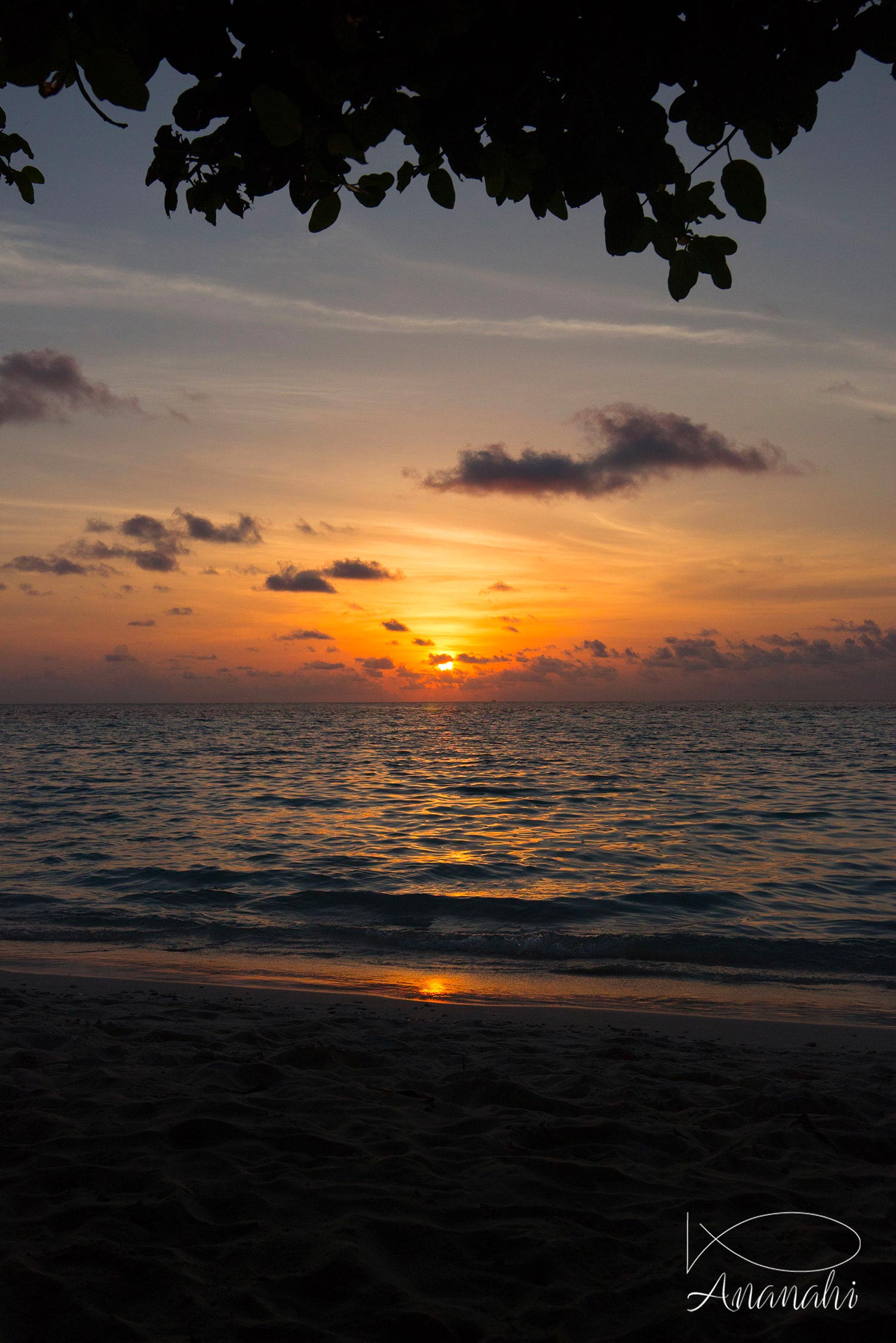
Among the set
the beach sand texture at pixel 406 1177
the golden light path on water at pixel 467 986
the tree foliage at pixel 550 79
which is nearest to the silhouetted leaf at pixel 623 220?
the tree foliage at pixel 550 79

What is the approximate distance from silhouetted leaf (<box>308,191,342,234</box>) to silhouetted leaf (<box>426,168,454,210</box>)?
0.39 m

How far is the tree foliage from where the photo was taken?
2.62 m

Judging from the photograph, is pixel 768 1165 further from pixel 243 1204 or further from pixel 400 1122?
pixel 243 1204

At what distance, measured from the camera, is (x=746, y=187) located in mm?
2609

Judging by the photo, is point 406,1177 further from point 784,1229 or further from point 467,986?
point 467,986

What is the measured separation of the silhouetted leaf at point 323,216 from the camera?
3180 mm

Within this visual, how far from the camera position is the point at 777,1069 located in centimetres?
613

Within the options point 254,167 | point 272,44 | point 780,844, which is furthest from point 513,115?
point 780,844

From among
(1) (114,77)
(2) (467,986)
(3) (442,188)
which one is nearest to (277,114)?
(1) (114,77)

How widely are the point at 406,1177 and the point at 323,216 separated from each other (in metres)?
4.35

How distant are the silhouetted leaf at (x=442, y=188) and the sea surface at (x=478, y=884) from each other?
7336 mm

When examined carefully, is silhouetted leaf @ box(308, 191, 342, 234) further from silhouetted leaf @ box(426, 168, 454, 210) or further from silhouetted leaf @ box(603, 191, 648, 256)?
silhouetted leaf @ box(603, 191, 648, 256)

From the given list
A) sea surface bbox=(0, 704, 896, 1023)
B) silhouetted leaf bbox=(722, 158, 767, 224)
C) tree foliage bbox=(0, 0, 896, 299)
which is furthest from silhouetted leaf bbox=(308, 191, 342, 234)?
sea surface bbox=(0, 704, 896, 1023)

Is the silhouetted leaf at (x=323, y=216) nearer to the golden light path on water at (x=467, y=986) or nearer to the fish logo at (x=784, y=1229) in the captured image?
the fish logo at (x=784, y=1229)
